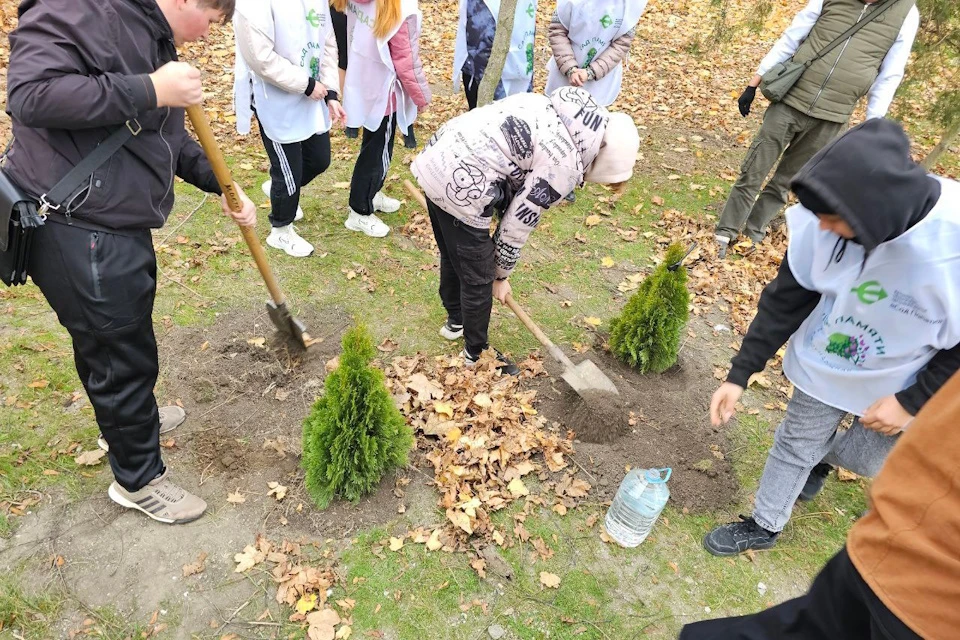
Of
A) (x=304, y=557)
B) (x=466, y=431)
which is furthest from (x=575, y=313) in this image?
(x=304, y=557)

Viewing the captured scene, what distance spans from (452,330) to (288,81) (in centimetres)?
217

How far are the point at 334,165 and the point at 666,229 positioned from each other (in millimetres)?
3839

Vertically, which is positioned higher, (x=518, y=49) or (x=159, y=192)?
(x=159, y=192)

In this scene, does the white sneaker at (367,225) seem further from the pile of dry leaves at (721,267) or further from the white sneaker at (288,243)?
the pile of dry leaves at (721,267)

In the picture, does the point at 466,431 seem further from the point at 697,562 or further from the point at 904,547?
the point at 904,547

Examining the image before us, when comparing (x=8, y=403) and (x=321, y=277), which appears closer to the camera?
(x=8, y=403)

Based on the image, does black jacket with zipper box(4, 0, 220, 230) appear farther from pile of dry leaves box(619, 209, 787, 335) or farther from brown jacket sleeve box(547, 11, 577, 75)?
pile of dry leaves box(619, 209, 787, 335)

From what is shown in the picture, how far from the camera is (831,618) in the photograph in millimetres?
1388

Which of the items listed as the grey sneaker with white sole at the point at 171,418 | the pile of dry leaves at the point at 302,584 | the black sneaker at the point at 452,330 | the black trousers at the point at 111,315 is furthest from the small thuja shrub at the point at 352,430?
the black sneaker at the point at 452,330

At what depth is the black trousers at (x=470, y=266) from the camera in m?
3.47

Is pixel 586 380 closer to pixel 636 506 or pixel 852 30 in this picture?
pixel 636 506

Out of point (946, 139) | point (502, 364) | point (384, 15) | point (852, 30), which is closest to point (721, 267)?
point (852, 30)

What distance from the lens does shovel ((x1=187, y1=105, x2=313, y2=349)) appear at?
2.65m

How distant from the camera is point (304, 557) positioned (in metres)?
2.99
